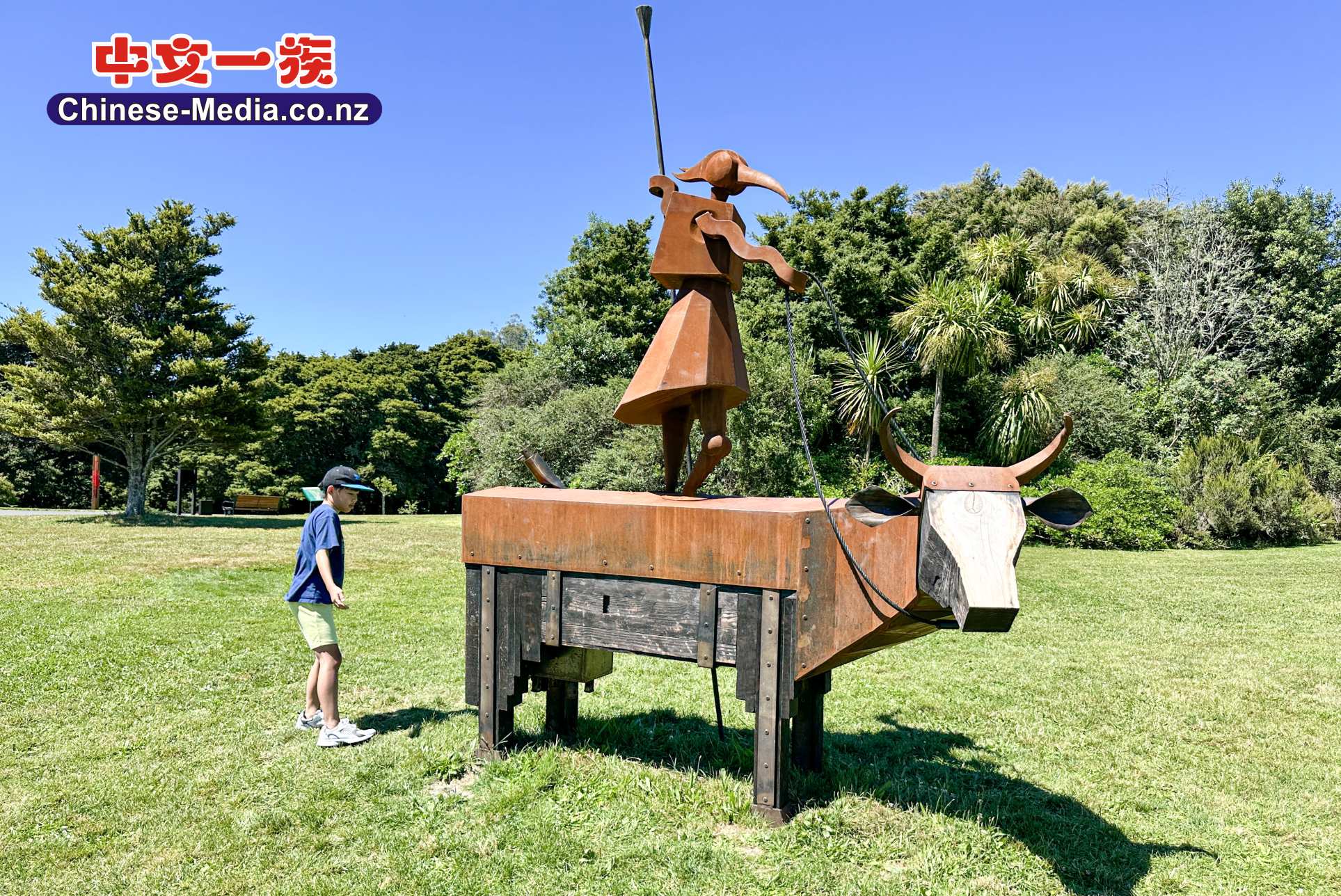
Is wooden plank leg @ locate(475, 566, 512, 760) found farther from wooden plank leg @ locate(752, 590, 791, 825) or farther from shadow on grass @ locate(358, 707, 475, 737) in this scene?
wooden plank leg @ locate(752, 590, 791, 825)

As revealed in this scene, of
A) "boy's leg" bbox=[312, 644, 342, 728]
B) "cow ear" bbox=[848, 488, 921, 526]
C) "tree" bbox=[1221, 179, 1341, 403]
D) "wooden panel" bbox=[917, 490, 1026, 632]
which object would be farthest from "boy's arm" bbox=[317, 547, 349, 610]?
"tree" bbox=[1221, 179, 1341, 403]

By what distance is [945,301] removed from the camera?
58.9ft

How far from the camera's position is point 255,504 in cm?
2695

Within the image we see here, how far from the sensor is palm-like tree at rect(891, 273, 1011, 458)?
17.7 m

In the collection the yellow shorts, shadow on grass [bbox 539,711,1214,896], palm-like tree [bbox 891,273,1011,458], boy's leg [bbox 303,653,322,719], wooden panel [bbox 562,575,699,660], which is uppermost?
palm-like tree [bbox 891,273,1011,458]

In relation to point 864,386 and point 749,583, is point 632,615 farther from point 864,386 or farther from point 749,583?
point 864,386

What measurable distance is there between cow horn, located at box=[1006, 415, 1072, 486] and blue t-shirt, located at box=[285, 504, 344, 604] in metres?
3.84

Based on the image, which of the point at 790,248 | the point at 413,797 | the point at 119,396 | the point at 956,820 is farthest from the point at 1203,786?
the point at 119,396

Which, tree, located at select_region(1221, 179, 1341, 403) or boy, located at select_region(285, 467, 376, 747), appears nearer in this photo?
boy, located at select_region(285, 467, 376, 747)

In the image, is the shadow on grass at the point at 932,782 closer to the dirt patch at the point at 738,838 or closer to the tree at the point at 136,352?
the dirt patch at the point at 738,838

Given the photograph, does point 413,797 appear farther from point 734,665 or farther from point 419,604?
point 419,604

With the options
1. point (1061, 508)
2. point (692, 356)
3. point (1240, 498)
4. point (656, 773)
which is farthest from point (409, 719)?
point (1240, 498)

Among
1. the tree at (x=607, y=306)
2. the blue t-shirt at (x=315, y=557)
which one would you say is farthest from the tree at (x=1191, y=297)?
the blue t-shirt at (x=315, y=557)

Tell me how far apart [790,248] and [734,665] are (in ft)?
65.6
